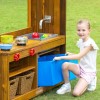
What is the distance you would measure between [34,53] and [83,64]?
0.69 meters

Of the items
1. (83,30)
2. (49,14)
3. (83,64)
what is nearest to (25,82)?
(83,64)

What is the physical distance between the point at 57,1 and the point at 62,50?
2.00 feet

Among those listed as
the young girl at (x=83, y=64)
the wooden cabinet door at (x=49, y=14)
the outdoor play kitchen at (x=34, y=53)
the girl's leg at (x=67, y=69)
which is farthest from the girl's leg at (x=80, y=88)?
the wooden cabinet door at (x=49, y=14)

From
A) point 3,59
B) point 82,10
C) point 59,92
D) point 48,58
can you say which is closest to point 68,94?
point 59,92

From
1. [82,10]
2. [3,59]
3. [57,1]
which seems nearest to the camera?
[3,59]

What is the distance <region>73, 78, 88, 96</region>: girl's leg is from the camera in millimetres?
5448

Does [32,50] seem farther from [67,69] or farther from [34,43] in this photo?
[67,69]

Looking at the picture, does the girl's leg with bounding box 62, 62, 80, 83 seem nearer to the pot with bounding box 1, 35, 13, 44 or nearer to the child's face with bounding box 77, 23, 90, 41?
the child's face with bounding box 77, 23, 90, 41

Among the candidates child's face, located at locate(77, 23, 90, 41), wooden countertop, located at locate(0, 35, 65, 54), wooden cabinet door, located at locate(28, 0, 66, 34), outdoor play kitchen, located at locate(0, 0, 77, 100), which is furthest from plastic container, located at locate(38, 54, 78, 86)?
wooden cabinet door, located at locate(28, 0, 66, 34)

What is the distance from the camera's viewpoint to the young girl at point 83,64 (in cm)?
549

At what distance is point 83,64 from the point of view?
5586 millimetres

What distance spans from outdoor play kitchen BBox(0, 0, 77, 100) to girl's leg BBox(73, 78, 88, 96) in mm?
237

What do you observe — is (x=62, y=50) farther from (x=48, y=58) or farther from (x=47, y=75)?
(x=47, y=75)

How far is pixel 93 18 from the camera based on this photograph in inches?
481
